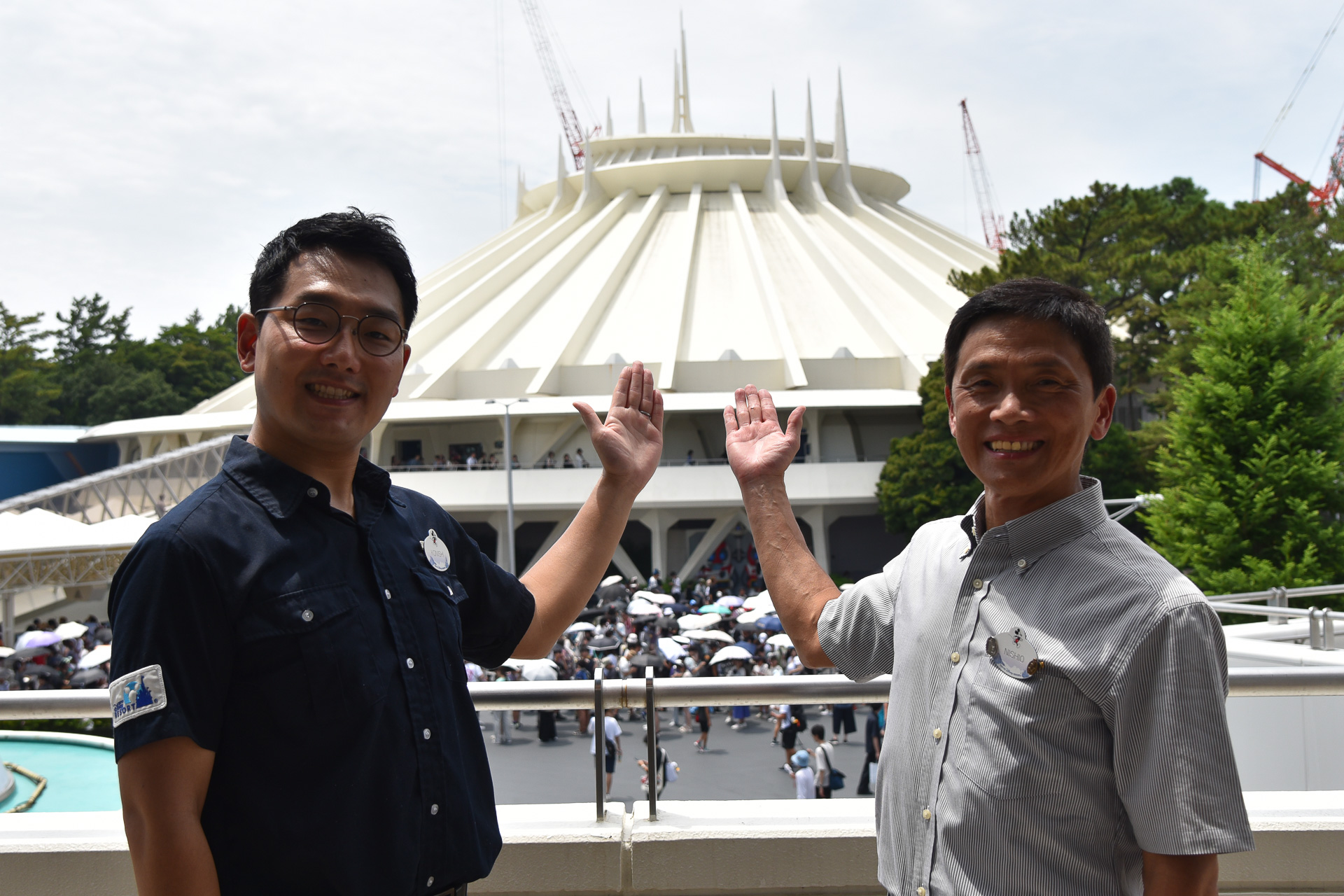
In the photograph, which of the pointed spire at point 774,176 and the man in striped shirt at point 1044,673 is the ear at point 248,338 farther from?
the pointed spire at point 774,176

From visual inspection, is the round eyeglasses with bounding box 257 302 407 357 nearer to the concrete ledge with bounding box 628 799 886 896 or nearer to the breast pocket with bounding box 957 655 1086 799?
the breast pocket with bounding box 957 655 1086 799

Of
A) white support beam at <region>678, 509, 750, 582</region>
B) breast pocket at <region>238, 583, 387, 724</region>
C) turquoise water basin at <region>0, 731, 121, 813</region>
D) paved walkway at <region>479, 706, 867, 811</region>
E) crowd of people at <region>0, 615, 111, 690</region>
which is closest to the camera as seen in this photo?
breast pocket at <region>238, 583, 387, 724</region>

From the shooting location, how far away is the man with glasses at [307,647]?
135 centimetres

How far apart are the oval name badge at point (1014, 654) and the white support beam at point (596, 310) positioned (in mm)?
23942

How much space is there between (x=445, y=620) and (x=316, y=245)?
712 mm

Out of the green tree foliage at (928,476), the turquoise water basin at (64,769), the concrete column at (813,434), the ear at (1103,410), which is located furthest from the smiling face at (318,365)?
the concrete column at (813,434)

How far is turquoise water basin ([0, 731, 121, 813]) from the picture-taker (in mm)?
6051

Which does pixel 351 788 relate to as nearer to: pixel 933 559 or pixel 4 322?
pixel 933 559

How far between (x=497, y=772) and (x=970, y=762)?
23.0 feet

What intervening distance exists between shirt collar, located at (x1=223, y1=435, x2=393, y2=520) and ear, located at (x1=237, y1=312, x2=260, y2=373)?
0.50ft

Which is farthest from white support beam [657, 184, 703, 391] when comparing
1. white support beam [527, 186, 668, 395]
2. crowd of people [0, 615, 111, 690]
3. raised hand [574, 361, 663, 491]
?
raised hand [574, 361, 663, 491]

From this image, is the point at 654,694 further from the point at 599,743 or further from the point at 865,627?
the point at 865,627

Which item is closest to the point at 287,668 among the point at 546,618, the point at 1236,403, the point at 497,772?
the point at 546,618

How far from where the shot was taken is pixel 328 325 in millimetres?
1636
